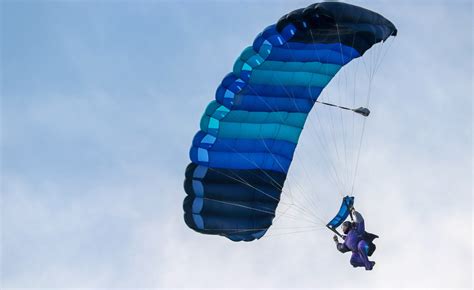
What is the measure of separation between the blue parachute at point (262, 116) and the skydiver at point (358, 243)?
259 cm

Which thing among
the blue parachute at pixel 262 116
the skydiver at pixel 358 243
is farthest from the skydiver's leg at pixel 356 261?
the blue parachute at pixel 262 116

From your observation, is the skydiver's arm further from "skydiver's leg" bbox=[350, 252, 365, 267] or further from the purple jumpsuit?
"skydiver's leg" bbox=[350, 252, 365, 267]

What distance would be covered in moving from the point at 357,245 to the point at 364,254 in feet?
0.79

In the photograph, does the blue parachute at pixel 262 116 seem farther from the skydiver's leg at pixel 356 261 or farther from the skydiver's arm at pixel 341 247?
the skydiver's leg at pixel 356 261

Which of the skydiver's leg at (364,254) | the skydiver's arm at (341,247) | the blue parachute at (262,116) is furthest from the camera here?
the blue parachute at (262,116)

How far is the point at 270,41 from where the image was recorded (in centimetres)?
2297

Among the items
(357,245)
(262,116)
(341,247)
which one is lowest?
(357,245)

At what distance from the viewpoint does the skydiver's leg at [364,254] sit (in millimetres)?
22266

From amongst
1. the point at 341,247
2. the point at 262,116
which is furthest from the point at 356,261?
the point at 262,116

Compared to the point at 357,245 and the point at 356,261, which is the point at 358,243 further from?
the point at 356,261

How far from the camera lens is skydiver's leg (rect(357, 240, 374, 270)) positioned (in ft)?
73.0

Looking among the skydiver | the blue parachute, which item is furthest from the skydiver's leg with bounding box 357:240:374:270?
the blue parachute

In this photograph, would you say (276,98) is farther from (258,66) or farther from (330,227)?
(330,227)

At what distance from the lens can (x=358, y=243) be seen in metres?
22.4
